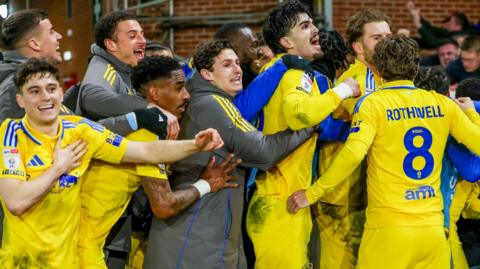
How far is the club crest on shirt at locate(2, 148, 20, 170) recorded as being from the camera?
3787 mm

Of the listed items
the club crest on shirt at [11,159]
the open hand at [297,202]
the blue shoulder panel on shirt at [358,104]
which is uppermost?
the blue shoulder panel on shirt at [358,104]

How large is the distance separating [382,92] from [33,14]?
2.08m

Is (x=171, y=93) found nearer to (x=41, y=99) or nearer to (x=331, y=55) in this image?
(x=41, y=99)

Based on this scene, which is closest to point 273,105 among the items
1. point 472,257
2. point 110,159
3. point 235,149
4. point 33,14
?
point 235,149

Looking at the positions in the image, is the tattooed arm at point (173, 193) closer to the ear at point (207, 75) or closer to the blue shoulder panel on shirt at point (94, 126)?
the blue shoulder panel on shirt at point (94, 126)

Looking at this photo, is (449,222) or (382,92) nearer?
(382,92)

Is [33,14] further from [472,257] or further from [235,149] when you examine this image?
[472,257]

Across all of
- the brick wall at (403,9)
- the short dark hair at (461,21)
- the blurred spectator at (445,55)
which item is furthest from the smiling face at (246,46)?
the short dark hair at (461,21)

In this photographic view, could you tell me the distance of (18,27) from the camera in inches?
184

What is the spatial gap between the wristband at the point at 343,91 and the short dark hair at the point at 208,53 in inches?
28.7

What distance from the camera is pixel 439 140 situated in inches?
175

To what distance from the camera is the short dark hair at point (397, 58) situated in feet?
14.6

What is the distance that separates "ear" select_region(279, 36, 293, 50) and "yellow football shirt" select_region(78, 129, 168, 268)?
1094 mm

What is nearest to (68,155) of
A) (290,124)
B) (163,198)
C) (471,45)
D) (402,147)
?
(163,198)
